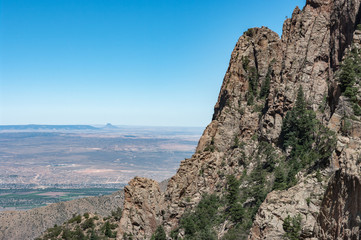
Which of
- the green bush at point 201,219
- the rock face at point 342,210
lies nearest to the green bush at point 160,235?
the green bush at point 201,219

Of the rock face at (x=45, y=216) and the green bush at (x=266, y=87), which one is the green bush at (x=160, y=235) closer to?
the green bush at (x=266, y=87)

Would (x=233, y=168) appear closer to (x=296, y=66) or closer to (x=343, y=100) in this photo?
(x=296, y=66)

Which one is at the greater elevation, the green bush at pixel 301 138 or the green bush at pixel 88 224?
the green bush at pixel 301 138

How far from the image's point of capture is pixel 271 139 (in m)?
61.0

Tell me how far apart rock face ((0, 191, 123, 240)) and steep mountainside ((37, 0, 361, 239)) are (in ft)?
285

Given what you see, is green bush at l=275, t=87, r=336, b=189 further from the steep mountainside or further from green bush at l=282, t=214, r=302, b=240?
green bush at l=282, t=214, r=302, b=240

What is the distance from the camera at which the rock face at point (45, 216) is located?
145400 mm

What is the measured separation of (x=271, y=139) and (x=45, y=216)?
133m

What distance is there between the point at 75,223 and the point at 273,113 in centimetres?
6227

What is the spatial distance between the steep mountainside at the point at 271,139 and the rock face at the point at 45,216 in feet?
285

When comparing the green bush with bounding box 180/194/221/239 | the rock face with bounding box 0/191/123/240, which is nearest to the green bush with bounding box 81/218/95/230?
the green bush with bounding box 180/194/221/239

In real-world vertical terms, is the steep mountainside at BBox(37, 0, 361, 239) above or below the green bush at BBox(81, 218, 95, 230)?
above

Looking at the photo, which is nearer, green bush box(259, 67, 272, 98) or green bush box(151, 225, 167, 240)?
green bush box(151, 225, 167, 240)

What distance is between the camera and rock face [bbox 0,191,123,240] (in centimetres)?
14540
